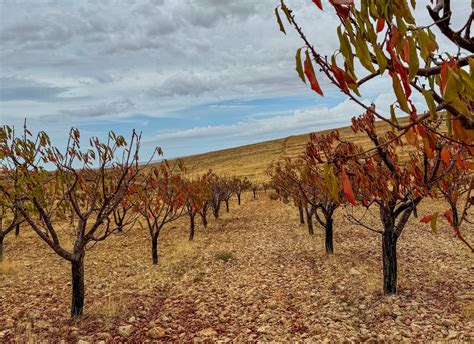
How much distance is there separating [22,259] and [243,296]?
12.9 m

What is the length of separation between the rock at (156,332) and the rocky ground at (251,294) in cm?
2

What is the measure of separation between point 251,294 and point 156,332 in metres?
3.54

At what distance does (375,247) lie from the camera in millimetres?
16641

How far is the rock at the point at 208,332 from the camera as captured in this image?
26.0ft

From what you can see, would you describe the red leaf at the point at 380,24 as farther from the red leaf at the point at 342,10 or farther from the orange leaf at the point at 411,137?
the orange leaf at the point at 411,137

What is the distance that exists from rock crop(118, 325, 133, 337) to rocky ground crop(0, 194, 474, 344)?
0.02 m

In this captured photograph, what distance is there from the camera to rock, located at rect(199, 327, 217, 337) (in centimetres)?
793

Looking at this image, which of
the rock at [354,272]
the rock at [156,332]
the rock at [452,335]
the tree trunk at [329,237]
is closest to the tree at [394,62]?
the rock at [452,335]

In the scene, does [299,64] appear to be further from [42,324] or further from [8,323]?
[8,323]

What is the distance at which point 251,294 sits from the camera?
1069cm

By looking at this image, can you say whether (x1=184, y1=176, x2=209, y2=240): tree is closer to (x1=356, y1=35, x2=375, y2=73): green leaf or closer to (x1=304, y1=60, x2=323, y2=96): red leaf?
(x1=304, y1=60, x2=323, y2=96): red leaf

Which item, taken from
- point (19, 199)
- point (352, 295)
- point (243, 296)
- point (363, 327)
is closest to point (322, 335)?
point (363, 327)

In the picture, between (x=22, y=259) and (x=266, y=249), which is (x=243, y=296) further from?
(x=22, y=259)

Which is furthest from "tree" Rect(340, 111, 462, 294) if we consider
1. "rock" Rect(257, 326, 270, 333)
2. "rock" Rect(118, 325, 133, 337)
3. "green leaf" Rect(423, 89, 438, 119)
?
"rock" Rect(118, 325, 133, 337)
